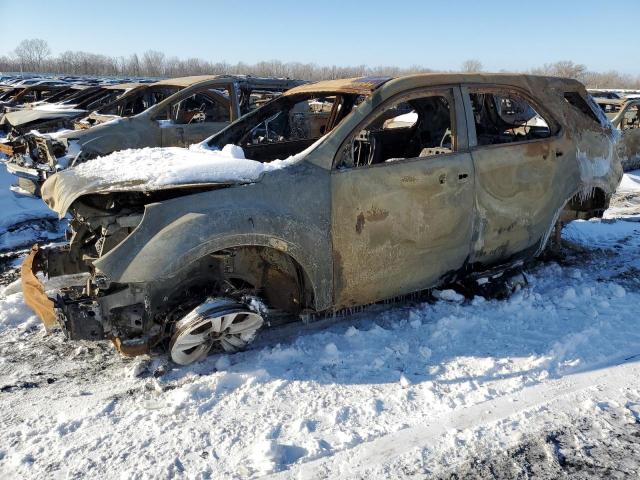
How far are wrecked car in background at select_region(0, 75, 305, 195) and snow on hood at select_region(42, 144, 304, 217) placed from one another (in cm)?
382

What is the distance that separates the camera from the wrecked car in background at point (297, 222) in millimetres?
3252

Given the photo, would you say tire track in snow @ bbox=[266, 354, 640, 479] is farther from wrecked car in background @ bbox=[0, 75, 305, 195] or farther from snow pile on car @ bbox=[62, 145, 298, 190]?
wrecked car in background @ bbox=[0, 75, 305, 195]

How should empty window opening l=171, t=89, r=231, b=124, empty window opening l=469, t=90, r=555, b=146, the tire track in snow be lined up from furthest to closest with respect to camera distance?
1. empty window opening l=171, t=89, r=231, b=124
2. empty window opening l=469, t=90, r=555, b=146
3. the tire track in snow

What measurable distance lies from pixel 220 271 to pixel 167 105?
17.5 ft

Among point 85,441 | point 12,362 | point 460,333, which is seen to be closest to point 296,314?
point 460,333

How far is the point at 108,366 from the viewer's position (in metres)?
3.62

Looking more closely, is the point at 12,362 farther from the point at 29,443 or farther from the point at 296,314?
the point at 296,314

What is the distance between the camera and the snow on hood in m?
3.34

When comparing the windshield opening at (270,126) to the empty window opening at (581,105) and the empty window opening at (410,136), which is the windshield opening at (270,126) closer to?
the empty window opening at (410,136)

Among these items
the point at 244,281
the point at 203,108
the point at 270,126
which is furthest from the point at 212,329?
the point at 203,108

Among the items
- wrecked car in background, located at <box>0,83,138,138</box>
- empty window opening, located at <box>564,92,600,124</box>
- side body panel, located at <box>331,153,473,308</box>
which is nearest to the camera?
side body panel, located at <box>331,153,473,308</box>

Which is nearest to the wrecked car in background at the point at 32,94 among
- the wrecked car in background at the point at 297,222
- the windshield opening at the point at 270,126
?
the windshield opening at the point at 270,126

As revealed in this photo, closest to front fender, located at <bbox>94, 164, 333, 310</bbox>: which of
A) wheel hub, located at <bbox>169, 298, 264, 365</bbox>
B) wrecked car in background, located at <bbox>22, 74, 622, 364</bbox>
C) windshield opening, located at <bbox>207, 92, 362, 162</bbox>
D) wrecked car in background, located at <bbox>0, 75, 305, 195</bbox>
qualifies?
wrecked car in background, located at <bbox>22, 74, 622, 364</bbox>

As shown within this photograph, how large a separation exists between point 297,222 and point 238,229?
40cm
